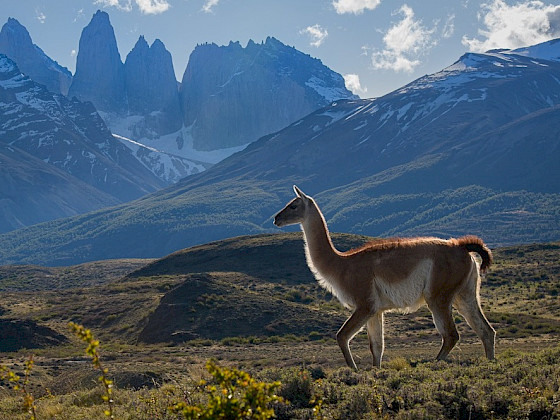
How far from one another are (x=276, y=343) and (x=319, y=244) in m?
21.1

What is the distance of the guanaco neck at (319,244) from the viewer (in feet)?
36.9

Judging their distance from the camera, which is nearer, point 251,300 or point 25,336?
point 25,336

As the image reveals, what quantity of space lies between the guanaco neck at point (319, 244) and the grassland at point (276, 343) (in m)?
1.83

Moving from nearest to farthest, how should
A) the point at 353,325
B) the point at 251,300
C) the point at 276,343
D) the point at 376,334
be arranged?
the point at 353,325 < the point at 376,334 < the point at 276,343 < the point at 251,300

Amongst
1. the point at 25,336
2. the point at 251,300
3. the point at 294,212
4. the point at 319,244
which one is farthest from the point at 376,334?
the point at 251,300

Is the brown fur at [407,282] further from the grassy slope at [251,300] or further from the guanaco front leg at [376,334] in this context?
the grassy slope at [251,300]

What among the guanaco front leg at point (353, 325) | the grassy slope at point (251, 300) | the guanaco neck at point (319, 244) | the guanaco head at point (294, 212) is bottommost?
the grassy slope at point (251, 300)

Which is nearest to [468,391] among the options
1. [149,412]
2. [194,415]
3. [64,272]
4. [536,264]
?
[149,412]

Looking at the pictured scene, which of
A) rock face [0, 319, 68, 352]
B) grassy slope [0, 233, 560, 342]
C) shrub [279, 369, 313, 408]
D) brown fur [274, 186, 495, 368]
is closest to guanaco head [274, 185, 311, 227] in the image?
brown fur [274, 186, 495, 368]

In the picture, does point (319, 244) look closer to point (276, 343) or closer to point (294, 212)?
point (294, 212)

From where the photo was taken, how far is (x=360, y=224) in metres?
194

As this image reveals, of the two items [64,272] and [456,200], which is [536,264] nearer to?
[64,272]

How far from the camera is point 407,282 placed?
34.1 ft

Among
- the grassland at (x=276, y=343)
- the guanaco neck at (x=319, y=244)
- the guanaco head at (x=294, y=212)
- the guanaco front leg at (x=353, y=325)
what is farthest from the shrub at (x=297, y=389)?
the guanaco head at (x=294, y=212)
